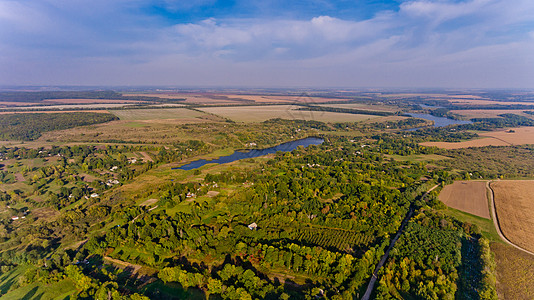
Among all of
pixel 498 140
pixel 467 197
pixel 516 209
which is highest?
pixel 498 140

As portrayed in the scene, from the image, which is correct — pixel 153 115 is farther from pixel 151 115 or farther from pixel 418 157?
pixel 418 157

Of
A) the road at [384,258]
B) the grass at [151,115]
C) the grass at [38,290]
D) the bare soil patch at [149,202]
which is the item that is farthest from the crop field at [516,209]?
the grass at [151,115]

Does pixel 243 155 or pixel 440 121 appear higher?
pixel 440 121

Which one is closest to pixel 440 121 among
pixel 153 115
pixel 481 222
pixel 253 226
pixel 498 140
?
pixel 498 140

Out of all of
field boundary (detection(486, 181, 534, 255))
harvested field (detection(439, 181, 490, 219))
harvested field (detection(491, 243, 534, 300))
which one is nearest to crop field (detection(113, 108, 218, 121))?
harvested field (detection(439, 181, 490, 219))

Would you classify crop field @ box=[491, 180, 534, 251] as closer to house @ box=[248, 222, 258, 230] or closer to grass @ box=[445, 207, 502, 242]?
grass @ box=[445, 207, 502, 242]

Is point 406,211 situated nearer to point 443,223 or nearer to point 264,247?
point 443,223
